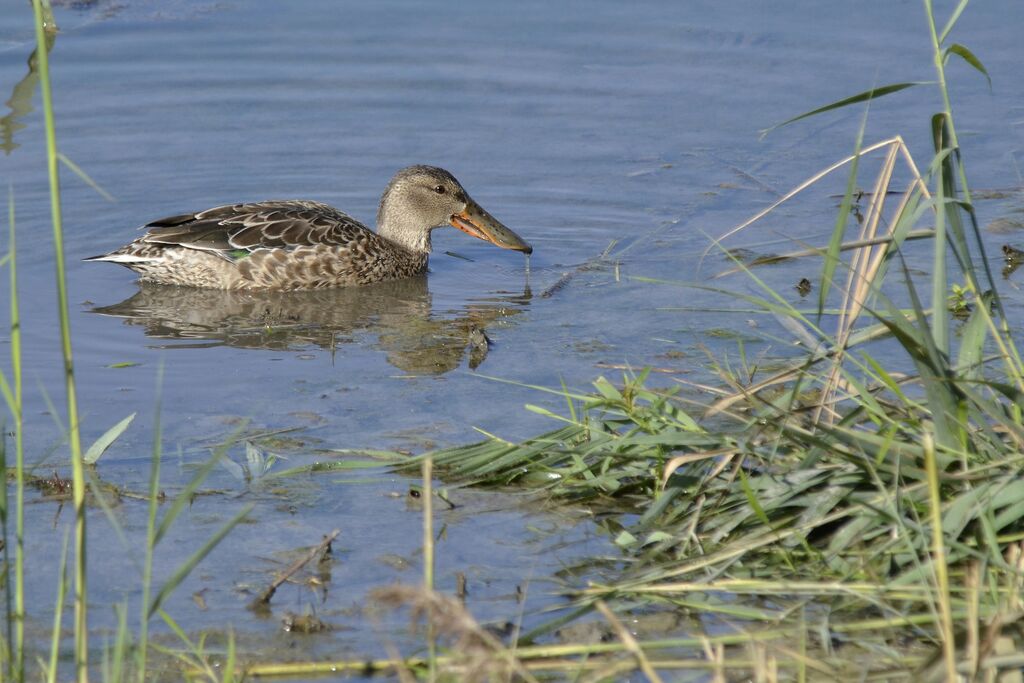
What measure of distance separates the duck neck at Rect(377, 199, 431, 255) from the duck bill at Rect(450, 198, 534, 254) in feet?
0.73

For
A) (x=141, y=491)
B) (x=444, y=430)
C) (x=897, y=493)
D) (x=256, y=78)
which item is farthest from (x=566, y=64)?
(x=897, y=493)

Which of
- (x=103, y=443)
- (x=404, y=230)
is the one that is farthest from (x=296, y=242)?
(x=103, y=443)

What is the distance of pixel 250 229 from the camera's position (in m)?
8.43

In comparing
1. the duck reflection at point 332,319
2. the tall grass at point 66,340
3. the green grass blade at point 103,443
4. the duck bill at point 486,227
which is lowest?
the duck reflection at point 332,319

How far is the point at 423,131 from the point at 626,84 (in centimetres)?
163

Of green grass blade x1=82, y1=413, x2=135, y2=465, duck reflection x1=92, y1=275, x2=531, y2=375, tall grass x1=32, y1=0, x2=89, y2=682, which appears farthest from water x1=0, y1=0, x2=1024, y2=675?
tall grass x1=32, y1=0, x2=89, y2=682

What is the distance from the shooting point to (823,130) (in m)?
10.1

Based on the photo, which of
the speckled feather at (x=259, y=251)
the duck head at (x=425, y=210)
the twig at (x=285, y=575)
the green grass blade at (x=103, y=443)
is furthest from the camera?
the duck head at (x=425, y=210)

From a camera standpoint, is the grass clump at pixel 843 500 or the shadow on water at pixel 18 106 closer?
the grass clump at pixel 843 500

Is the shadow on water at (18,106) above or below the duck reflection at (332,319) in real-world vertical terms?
above

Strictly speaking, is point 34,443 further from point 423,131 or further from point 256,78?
point 256,78

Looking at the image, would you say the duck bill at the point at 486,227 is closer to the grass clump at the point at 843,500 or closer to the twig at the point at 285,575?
the grass clump at the point at 843,500

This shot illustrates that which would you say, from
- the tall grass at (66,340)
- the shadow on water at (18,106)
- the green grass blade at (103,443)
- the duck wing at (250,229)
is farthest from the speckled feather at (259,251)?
the tall grass at (66,340)

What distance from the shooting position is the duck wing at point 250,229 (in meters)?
8.33
